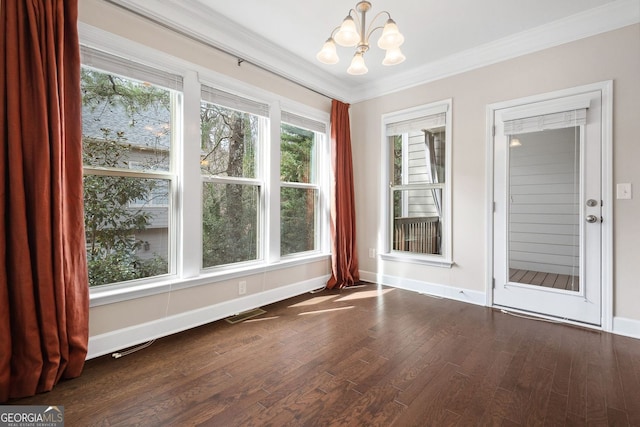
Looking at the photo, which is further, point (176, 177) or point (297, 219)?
point (297, 219)

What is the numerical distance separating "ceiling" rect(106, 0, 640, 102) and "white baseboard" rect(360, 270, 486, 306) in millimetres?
2524

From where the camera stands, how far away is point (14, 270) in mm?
1709

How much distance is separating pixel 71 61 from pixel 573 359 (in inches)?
156

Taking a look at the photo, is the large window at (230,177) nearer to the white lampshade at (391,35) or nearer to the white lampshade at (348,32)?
the white lampshade at (348,32)

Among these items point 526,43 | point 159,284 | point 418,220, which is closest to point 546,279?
point 418,220

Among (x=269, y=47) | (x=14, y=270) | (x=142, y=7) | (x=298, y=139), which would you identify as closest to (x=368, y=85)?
(x=298, y=139)

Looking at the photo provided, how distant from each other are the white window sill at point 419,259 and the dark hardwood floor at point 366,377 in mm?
855

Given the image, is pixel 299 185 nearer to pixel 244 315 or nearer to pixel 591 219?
pixel 244 315

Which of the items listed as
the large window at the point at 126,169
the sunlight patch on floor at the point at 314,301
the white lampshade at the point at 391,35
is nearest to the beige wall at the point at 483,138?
the sunlight patch on floor at the point at 314,301

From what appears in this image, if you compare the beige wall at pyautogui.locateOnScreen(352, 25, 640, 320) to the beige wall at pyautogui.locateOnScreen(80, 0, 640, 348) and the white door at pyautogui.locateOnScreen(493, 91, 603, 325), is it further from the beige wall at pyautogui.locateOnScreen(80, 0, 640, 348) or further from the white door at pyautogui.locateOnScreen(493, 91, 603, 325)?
the white door at pyautogui.locateOnScreen(493, 91, 603, 325)

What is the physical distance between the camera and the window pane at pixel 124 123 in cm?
220

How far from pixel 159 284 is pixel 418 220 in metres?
3.03

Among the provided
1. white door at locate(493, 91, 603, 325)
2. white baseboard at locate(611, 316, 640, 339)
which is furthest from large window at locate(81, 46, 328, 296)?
white baseboard at locate(611, 316, 640, 339)

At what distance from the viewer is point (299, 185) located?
150 inches
